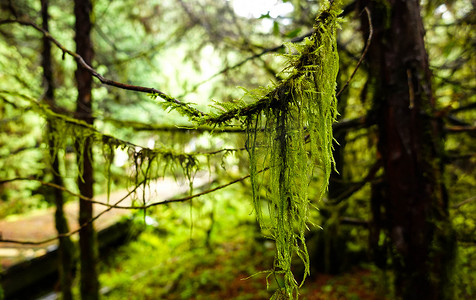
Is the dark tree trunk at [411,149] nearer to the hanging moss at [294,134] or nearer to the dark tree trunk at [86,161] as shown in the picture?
the hanging moss at [294,134]

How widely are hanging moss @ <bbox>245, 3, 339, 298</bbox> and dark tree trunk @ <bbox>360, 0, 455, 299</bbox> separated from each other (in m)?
1.24

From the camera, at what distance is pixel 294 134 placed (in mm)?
1276

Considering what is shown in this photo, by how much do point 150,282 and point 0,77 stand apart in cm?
930

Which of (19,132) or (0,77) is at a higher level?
(0,77)

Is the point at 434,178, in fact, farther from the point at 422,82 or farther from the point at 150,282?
the point at 150,282

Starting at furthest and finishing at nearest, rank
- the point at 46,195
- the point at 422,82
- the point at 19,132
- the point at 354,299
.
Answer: the point at 19,132
the point at 46,195
the point at 354,299
the point at 422,82

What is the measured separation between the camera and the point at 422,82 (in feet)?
7.09

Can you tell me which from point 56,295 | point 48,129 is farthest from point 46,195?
point 48,129

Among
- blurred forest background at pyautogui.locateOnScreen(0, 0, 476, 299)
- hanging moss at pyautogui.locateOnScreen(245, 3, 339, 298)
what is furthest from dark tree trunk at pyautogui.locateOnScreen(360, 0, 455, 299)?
hanging moss at pyautogui.locateOnScreen(245, 3, 339, 298)

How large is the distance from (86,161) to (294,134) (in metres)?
3.18

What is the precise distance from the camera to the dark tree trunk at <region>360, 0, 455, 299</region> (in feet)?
7.11

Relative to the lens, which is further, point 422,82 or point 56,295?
point 56,295

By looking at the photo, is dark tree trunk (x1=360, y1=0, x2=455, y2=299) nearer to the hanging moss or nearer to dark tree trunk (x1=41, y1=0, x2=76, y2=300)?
the hanging moss

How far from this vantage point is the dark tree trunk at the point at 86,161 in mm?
3389
